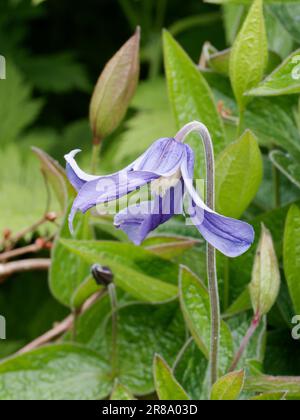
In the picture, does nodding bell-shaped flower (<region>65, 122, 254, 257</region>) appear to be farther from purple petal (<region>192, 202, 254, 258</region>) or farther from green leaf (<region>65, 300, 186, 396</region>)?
green leaf (<region>65, 300, 186, 396</region>)

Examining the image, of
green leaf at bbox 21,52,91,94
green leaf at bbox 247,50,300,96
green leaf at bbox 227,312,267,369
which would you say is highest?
green leaf at bbox 21,52,91,94

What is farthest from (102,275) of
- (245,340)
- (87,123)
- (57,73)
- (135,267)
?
(57,73)

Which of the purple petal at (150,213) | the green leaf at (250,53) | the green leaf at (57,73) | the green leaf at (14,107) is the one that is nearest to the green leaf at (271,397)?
the purple petal at (150,213)

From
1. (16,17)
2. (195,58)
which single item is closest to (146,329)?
(195,58)

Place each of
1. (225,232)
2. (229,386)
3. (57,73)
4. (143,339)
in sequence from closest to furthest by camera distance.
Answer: (225,232)
(229,386)
(143,339)
(57,73)

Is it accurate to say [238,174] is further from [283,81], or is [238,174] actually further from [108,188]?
[108,188]

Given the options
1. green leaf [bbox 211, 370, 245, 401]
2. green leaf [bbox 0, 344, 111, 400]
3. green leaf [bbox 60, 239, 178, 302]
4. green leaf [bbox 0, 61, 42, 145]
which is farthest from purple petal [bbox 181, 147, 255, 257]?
green leaf [bbox 0, 61, 42, 145]

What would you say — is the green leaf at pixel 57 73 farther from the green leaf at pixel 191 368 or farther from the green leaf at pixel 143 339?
the green leaf at pixel 191 368
